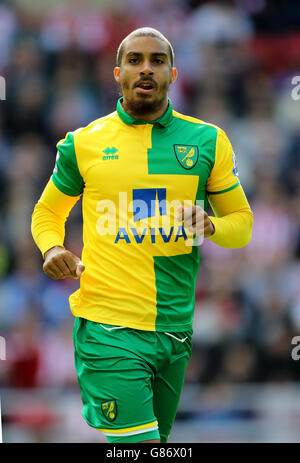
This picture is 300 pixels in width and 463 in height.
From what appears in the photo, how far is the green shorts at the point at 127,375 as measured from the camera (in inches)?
171

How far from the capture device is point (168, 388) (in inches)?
184

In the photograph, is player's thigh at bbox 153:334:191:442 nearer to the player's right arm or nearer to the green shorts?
the green shorts

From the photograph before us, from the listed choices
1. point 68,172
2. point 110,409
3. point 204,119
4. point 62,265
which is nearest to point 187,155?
point 68,172

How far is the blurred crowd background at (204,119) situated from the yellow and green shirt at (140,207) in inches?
157

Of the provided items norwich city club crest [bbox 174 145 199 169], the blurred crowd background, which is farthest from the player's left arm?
the blurred crowd background

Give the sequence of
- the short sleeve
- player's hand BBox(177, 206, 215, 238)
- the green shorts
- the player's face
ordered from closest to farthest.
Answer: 1. player's hand BBox(177, 206, 215, 238)
2. the green shorts
3. the player's face
4. the short sleeve

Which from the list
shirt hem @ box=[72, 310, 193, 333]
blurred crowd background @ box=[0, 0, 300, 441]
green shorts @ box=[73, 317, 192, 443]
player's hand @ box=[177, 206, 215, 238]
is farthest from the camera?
blurred crowd background @ box=[0, 0, 300, 441]

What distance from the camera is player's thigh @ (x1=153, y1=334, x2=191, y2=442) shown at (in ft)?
15.2

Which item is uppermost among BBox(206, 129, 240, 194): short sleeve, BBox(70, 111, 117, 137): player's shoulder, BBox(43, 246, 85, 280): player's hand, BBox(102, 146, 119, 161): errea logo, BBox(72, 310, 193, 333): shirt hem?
BBox(70, 111, 117, 137): player's shoulder

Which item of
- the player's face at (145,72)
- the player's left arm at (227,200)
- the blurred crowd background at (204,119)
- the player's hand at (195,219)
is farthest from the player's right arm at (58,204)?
the blurred crowd background at (204,119)

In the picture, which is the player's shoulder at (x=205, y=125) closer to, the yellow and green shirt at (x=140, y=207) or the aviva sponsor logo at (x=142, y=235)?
the yellow and green shirt at (x=140, y=207)

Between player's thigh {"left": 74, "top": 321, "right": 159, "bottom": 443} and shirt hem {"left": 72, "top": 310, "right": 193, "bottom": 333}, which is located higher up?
shirt hem {"left": 72, "top": 310, "right": 193, "bottom": 333}

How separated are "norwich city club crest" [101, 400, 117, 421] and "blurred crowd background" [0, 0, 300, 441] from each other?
3925mm

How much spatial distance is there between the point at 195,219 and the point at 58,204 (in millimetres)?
899
